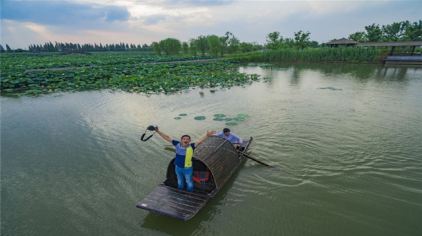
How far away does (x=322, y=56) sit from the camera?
121 ft

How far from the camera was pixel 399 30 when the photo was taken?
52094 mm

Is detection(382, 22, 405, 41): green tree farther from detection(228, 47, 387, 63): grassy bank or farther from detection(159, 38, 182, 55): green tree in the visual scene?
detection(159, 38, 182, 55): green tree

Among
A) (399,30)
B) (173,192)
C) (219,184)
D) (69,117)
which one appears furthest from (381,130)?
(399,30)

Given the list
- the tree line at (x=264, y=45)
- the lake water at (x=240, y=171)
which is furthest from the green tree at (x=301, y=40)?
the lake water at (x=240, y=171)

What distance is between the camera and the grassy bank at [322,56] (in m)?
33.2

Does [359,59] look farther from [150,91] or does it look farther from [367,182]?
[367,182]

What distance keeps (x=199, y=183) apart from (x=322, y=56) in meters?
37.7

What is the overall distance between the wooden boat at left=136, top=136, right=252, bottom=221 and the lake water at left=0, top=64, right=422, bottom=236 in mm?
420

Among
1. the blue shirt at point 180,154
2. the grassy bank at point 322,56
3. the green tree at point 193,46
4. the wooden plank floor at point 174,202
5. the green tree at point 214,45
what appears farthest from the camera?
the green tree at point 193,46

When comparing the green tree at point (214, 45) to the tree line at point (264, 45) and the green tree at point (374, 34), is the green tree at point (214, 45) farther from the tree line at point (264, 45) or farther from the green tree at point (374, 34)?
the green tree at point (374, 34)

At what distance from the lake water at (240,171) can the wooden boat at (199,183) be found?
0.42 m

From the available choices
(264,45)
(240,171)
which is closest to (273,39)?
(264,45)

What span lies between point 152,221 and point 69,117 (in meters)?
8.78

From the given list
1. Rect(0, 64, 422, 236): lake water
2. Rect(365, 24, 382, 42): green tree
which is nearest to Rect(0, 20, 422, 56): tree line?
Rect(365, 24, 382, 42): green tree
